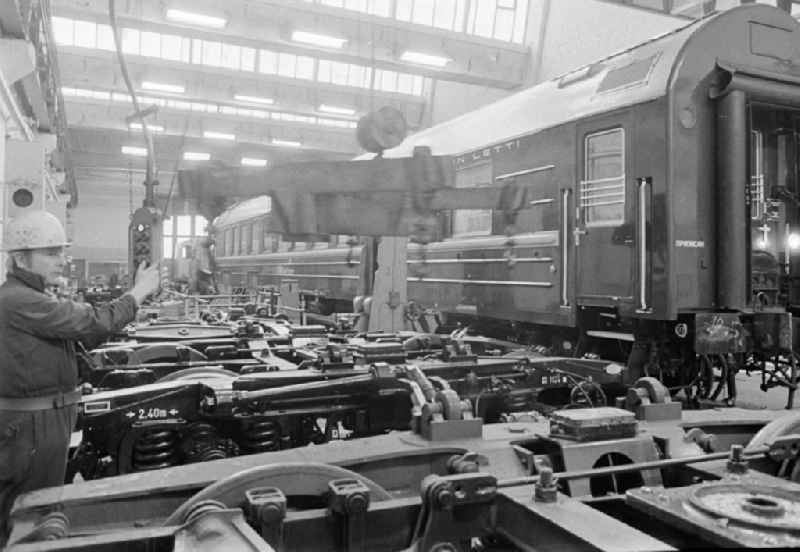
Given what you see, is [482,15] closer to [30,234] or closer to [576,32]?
[576,32]

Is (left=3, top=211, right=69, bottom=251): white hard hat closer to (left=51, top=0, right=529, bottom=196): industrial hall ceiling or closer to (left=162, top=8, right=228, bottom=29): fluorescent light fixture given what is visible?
(left=51, top=0, right=529, bottom=196): industrial hall ceiling

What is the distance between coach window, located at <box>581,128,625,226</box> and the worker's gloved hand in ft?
12.8

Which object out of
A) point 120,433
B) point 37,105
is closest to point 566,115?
point 120,433

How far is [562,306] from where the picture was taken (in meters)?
6.53

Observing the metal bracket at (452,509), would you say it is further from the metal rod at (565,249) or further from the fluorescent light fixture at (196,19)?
the fluorescent light fixture at (196,19)

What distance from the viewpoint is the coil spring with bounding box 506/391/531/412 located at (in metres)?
4.36

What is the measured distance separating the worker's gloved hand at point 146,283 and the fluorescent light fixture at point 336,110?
17.8 m

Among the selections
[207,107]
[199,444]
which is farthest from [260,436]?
[207,107]

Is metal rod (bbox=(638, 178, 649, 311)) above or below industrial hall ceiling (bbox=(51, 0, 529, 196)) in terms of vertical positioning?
below

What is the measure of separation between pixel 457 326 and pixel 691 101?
3813 mm

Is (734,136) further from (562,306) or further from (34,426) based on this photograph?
(34,426)

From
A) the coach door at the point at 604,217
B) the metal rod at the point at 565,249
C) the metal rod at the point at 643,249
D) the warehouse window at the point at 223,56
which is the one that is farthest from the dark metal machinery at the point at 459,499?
the warehouse window at the point at 223,56

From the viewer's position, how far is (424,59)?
1706cm

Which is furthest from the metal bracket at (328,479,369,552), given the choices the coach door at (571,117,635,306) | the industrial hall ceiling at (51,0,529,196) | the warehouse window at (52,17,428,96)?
the warehouse window at (52,17,428,96)
